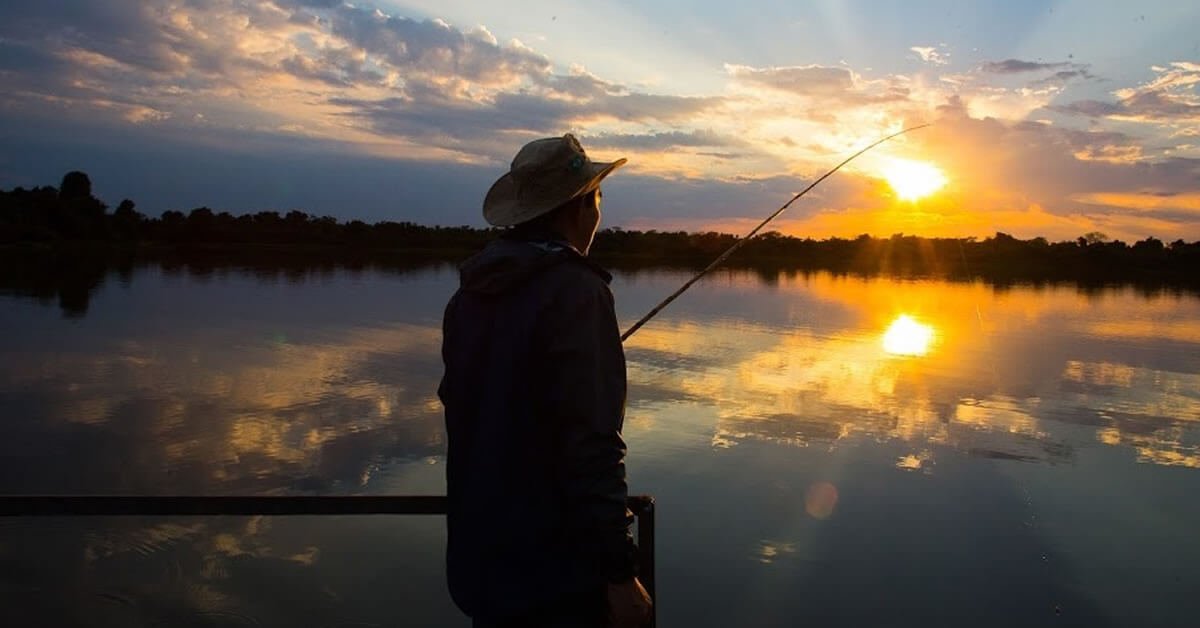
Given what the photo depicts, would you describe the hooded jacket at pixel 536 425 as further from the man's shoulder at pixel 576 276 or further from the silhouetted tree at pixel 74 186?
the silhouetted tree at pixel 74 186

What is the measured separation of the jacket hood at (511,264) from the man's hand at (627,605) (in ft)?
2.04

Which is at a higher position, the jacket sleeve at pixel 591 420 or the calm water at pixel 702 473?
the jacket sleeve at pixel 591 420

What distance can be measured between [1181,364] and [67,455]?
60.4 ft

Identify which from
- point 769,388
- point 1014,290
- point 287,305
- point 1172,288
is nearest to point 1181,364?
point 769,388

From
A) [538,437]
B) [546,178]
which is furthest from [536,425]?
[546,178]

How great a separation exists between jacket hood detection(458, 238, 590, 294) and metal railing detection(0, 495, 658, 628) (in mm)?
718

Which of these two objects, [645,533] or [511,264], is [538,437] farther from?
[645,533]

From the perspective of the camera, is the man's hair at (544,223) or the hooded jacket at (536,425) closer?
the hooded jacket at (536,425)

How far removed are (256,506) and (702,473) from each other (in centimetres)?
615

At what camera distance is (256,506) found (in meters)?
2.30

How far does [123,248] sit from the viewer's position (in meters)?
66.4

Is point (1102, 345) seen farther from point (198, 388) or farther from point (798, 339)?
point (198, 388)

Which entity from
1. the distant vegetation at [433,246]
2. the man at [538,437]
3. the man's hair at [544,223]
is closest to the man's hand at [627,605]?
the man at [538,437]

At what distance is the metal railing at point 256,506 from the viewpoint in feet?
7.40
